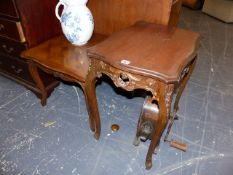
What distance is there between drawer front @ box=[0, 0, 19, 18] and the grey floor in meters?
0.61

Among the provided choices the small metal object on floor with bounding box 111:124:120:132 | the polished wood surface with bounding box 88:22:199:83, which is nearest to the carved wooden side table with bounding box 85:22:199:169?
the polished wood surface with bounding box 88:22:199:83

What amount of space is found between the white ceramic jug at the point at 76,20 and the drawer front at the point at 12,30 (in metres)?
0.27

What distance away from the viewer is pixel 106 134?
140 cm

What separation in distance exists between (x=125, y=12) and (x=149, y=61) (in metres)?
0.59

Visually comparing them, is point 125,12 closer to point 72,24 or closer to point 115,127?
point 72,24

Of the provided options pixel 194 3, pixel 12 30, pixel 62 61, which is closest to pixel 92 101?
pixel 62 61

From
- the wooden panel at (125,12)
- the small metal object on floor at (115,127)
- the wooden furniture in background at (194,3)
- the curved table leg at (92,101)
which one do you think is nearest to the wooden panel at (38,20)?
the wooden panel at (125,12)

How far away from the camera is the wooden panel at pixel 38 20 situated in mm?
1286

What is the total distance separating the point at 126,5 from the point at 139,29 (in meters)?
0.27

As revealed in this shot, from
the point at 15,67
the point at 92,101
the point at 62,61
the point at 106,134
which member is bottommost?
the point at 106,134

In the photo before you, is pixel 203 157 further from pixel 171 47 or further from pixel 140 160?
pixel 171 47

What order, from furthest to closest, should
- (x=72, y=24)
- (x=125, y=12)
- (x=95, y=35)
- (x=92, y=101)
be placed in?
(x=95, y=35) → (x=125, y=12) → (x=72, y=24) → (x=92, y=101)

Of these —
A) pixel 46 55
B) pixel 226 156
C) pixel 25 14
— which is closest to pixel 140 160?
pixel 226 156

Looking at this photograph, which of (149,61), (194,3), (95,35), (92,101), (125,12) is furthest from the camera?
(194,3)
